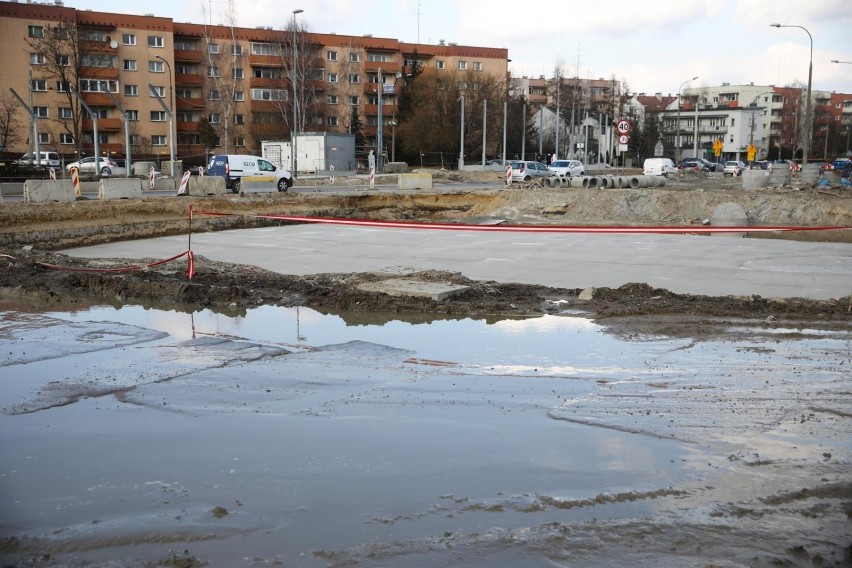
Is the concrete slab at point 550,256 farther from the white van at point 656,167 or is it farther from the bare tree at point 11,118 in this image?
the bare tree at point 11,118

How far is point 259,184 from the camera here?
1604 inches

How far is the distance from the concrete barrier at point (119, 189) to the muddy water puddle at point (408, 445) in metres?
19.9

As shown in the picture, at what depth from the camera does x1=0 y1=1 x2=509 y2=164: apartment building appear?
248 ft

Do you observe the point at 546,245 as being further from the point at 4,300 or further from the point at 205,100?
the point at 205,100

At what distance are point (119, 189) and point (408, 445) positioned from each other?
26222 millimetres

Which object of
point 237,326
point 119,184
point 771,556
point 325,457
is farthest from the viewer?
point 119,184

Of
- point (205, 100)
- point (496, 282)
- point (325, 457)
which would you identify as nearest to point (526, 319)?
point (496, 282)

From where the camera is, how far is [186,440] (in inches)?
255

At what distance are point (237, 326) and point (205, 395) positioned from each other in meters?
3.86

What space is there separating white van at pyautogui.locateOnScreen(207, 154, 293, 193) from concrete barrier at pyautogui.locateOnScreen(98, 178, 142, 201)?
8.74m

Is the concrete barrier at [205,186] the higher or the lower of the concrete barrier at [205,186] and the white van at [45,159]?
the lower

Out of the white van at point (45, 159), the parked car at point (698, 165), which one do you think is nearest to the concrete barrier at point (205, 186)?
the white van at point (45, 159)

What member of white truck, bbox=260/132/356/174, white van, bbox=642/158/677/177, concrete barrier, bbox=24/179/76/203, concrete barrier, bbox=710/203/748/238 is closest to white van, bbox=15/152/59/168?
white truck, bbox=260/132/356/174

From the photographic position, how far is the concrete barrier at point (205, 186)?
32.6 metres
